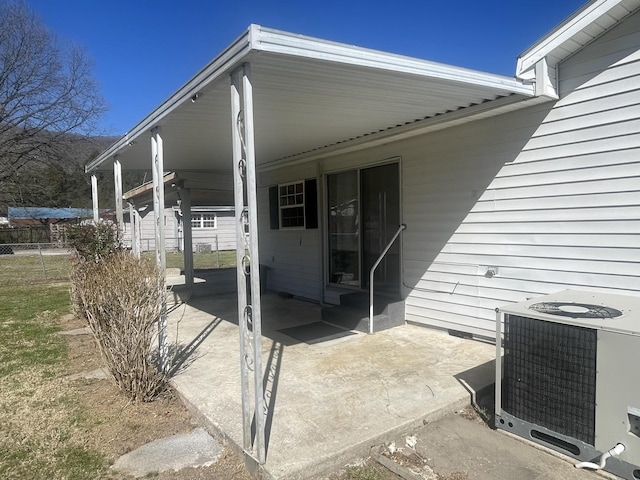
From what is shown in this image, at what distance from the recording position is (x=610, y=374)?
7.82 feet

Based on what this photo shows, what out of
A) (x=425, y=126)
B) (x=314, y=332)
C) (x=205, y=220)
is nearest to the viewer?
(x=425, y=126)

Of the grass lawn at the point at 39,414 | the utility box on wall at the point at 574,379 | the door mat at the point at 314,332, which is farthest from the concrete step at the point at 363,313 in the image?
the grass lawn at the point at 39,414

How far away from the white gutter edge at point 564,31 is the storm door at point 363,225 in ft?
7.27

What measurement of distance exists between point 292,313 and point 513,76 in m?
4.55

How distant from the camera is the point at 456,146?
196 inches

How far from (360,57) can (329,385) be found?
105 inches

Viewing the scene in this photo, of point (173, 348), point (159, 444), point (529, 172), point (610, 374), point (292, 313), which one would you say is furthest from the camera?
point (292, 313)

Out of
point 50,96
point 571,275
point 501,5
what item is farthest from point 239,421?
point 50,96

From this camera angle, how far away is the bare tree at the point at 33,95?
59.3ft

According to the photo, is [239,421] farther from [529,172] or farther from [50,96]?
[50,96]

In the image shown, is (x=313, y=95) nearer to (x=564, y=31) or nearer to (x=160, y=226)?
(x=160, y=226)

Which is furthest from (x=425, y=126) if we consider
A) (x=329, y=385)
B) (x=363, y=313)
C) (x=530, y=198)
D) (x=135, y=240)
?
(x=135, y=240)

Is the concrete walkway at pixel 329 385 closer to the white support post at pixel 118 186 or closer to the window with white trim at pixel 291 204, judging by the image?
the white support post at pixel 118 186

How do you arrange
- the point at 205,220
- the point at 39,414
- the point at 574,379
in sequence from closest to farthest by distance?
the point at 574,379 < the point at 39,414 < the point at 205,220
